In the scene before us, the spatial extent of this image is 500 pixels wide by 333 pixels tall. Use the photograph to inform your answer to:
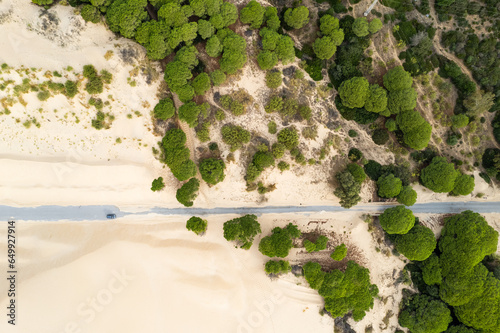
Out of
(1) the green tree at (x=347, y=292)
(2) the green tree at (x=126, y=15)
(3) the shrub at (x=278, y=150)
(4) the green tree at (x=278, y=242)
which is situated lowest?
(1) the green tree at (x=347, y=292)

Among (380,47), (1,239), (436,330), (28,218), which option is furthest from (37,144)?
(436,330)

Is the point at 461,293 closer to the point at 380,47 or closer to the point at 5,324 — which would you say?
the point at 380,47

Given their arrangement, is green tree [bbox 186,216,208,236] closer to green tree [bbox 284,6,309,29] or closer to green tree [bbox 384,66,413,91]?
green tree [bbox 284,6,309,29]

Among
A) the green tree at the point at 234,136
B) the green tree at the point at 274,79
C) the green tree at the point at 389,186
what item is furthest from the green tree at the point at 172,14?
the green tree at the point at 389,186

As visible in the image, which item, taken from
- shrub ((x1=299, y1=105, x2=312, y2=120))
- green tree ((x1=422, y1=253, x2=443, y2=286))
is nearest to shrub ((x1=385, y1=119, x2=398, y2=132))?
shrub ((x1=299, y1=105, x2=312, y2=120))

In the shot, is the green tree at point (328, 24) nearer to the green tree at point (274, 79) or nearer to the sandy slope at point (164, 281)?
the green tree at point (274, 79)

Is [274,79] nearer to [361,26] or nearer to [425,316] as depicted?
[361,26]
